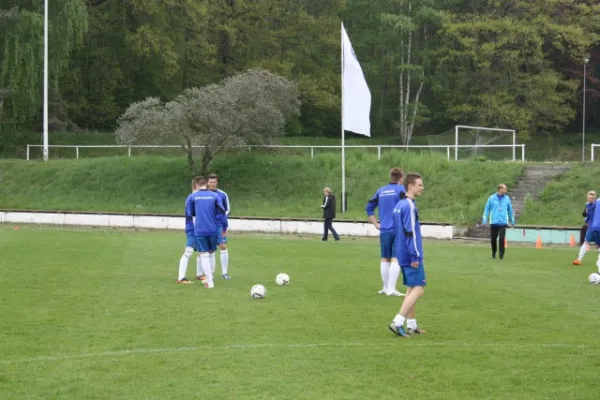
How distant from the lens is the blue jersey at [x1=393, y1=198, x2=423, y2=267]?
34.7 ft

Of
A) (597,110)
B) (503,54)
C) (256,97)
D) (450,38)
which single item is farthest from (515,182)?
(597,110)

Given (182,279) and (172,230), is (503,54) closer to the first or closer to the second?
(172,230)

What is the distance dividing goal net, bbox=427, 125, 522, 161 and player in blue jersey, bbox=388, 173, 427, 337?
30032mm

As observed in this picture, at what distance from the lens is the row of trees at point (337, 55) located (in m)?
56.7

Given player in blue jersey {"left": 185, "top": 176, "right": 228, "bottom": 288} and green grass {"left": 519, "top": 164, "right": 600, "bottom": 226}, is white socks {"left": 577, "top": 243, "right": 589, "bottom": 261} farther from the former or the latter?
green grass {"left": 519, "top": 164, "right": 600, "bottom": 226}

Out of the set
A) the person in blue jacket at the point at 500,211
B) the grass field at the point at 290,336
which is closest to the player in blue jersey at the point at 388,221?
the grass field at the point at 290,336

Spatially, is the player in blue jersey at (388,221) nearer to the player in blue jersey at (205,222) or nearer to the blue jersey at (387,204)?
the blue jersey at (387,204)

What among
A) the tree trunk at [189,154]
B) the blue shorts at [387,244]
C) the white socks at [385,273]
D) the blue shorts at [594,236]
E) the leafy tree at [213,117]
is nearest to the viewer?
the blue shorts at [387,244]

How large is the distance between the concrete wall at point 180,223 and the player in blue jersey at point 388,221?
17.1 m

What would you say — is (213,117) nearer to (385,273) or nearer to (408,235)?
(385,273)

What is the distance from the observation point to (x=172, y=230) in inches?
1372

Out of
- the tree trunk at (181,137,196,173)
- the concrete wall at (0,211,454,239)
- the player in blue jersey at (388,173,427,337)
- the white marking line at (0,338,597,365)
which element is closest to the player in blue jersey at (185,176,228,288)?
the player in blue jersey at (388,173,427,337)

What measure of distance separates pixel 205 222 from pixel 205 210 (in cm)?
21

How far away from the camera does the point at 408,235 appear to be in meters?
10.6
